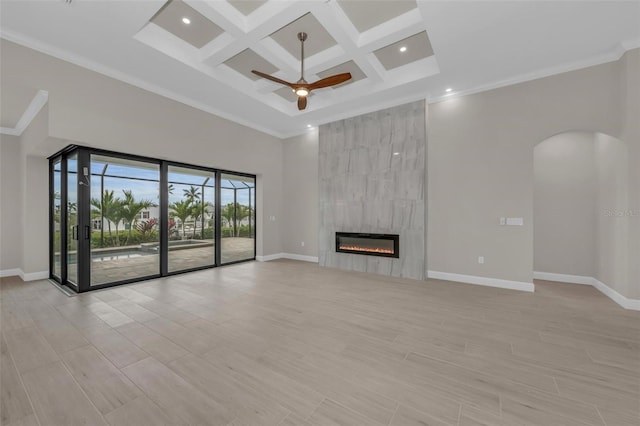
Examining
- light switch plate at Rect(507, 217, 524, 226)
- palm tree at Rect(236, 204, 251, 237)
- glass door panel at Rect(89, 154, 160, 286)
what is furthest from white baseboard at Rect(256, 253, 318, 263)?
light switch plate at Rect(507, 217, 524, 226)

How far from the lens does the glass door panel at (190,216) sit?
5277 mm

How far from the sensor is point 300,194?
284 inches

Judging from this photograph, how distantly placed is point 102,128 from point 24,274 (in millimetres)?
3406

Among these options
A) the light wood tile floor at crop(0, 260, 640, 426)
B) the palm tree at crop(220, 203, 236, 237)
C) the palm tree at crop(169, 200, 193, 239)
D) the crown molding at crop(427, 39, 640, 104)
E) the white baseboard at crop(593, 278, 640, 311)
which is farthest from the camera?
the palm tree at crop(220, 203, 236, 237)

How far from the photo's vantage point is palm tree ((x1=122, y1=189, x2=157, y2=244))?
4738mm

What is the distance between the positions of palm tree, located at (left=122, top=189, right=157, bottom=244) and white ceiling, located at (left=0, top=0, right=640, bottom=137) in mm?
2008

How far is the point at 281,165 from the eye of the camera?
752 cm

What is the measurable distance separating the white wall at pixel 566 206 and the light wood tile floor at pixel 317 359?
0.98m

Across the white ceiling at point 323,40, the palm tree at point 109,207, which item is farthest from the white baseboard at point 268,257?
the white ceiling at point 323,40

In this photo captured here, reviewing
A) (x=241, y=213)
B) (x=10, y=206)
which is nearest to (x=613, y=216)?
(x=241, y=213)

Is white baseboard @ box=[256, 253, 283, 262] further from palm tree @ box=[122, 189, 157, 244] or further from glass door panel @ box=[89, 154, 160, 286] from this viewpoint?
palm tree @ box=[122, 189, 157, 244]

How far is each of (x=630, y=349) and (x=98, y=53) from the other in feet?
23.9

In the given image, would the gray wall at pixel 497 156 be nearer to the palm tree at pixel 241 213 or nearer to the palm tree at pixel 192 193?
the palm tree at pixel 241 213

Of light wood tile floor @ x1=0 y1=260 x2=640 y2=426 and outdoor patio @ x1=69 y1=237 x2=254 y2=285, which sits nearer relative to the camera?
light wood tile floor @ x1=0 y1=260 x2=640 y2=426
